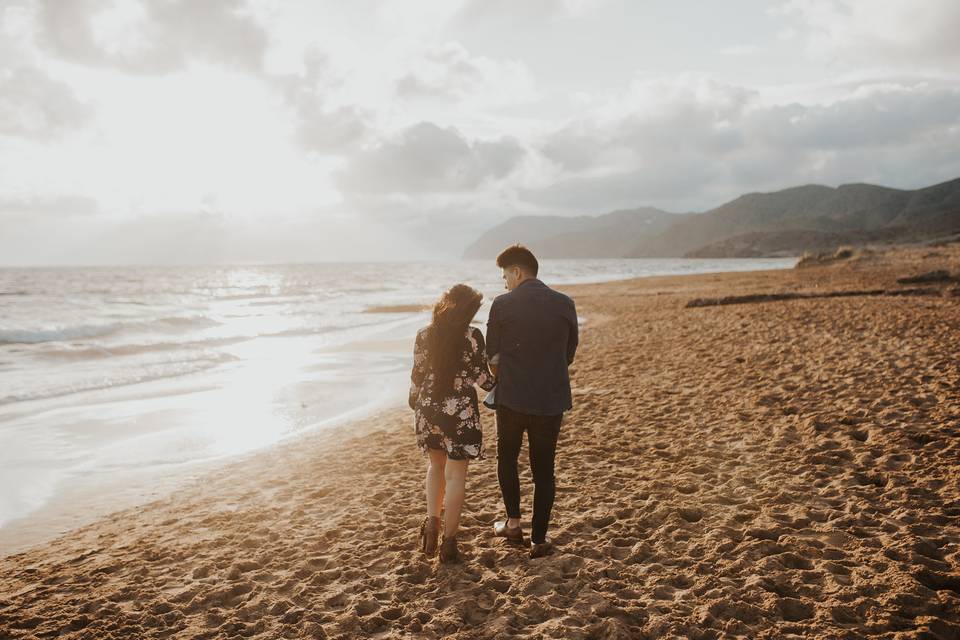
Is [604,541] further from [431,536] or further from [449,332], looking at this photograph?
[449,332]

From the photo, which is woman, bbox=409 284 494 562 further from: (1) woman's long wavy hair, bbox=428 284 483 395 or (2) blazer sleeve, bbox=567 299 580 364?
(2) blazer sleeve, bbox=567 299 580 364

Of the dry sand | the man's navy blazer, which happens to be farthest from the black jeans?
the dry sand

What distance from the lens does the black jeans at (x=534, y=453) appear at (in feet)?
13.6

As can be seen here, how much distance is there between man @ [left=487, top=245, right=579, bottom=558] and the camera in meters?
4.01

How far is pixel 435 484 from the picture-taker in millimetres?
4457

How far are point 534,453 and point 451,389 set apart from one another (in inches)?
31.5

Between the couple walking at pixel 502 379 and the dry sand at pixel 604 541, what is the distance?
2.15ft

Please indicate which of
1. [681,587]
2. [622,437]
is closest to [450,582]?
[681,587]

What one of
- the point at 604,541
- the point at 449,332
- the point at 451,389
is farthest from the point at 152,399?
the point at 604,541

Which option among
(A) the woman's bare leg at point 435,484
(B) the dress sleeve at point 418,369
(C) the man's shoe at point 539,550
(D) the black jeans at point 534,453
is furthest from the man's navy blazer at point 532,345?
(C) the man's shoe at point 539,550

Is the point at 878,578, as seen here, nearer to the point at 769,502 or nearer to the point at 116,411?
the point at 769,502

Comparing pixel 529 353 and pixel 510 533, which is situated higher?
pixel 529 353

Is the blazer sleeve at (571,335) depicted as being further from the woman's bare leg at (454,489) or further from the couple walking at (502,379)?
the woman's bare leg at (454,489)

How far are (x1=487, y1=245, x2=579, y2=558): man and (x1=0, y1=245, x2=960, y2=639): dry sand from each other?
110 cm
